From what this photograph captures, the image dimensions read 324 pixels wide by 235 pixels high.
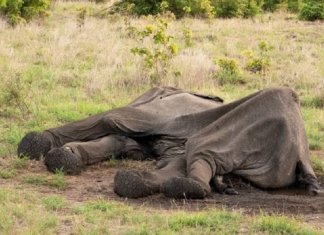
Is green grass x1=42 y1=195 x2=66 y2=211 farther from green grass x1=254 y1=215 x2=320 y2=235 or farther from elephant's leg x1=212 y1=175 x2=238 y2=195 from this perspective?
green grass x1=254 y1=215 x2=320 y2=235

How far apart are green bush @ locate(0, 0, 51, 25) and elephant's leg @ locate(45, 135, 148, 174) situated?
35.4ft

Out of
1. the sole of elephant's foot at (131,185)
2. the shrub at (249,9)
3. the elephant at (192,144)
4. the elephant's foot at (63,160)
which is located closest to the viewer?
the sole of elephant's foot at (131,185)

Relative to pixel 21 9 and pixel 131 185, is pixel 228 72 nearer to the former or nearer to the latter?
pixel 131 185

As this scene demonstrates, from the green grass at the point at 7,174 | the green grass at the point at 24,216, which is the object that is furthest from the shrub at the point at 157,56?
the green grass at the point at 24,216

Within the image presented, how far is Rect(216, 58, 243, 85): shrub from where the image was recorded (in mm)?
13195

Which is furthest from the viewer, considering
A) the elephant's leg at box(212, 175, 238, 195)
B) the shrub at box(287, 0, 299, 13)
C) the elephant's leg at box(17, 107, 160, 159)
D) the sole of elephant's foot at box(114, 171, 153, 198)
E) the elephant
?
the shrub at box(287, 0, 299, 13)

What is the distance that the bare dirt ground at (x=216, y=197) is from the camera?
20.5 ft

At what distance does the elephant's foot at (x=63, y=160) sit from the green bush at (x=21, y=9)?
1128 cm

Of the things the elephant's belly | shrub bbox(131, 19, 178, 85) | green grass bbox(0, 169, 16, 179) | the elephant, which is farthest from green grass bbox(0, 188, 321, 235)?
shrub bbox(131, 19, 178, 85)

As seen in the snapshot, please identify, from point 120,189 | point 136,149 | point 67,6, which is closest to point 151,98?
point 136,149

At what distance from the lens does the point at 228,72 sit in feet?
43.8

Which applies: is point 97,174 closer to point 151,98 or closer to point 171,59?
point 151,98

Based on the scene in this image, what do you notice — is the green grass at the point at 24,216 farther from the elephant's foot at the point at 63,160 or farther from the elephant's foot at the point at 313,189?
the elephant's foot at the point at 313,189

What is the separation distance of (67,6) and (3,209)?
1976 centimetres
